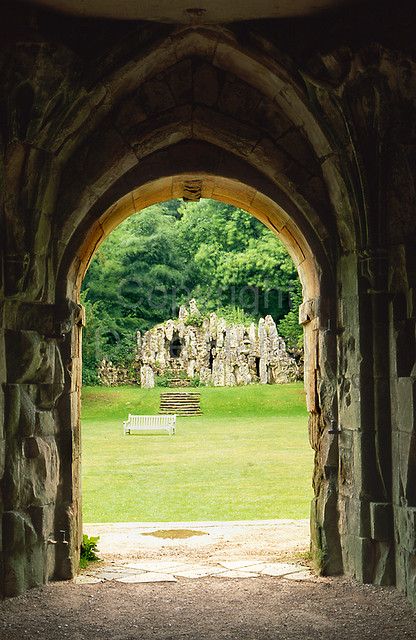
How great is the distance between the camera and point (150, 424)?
2378 centimetres

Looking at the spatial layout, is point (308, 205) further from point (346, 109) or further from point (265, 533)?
point (265, 533)

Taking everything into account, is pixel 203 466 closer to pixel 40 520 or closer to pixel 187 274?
pixel 40 520

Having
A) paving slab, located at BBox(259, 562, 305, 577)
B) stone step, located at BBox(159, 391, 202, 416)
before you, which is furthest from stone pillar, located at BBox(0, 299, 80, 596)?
stone step, located at BBox(159, 391, 202, 416)

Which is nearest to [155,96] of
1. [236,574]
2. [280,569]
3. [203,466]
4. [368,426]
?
[368,426]

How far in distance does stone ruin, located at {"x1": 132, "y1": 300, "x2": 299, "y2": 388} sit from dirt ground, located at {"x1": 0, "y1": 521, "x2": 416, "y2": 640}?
28.9m

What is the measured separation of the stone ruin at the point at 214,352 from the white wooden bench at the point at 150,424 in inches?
442

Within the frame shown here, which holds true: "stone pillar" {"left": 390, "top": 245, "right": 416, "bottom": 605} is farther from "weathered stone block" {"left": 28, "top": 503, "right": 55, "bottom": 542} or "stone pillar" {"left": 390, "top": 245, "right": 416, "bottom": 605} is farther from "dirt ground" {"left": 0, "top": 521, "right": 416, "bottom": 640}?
"weathered stone block" {"left": 28, "top": 503, "right": 55, "bottom": 542}

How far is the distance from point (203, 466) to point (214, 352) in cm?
2102

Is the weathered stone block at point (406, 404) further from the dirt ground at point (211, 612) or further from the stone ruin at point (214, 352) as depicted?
the stone ruin at point (214, 352)

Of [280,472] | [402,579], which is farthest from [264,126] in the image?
[280,472]

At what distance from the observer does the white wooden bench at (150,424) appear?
22.8 meters

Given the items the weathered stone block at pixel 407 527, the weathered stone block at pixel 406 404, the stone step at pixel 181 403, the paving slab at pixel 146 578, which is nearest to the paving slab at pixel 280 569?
the paving slab at pixel 146 578

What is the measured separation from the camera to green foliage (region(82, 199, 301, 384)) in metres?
39.3

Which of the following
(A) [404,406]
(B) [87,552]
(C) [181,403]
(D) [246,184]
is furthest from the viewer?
(C) [181,403]
